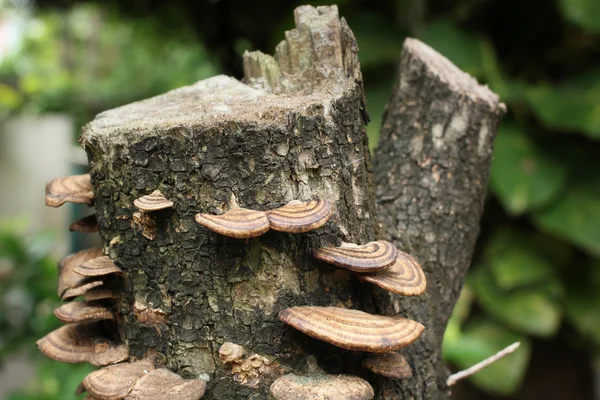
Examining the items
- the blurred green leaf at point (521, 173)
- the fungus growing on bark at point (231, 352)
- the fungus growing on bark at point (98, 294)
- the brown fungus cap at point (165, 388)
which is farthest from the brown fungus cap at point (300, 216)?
the blurred green leaf at point (521, 173)

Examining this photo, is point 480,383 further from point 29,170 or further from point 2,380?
point 29,170

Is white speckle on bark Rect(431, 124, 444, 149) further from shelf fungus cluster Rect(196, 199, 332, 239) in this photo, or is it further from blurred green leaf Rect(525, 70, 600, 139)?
blurred green leaf Rect(525, 70, 600, 139)

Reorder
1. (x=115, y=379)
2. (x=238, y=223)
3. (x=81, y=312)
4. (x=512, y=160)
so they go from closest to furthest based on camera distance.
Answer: (x=238, y=223), (x=115, y=379), (x=81, y=312), (x=512, y=160)

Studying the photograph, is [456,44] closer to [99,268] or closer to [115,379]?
[99,268]

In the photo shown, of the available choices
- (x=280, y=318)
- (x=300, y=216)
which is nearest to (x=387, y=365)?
(x=280, y=318)

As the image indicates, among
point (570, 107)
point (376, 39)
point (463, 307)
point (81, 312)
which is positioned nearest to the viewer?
point (81, 312)

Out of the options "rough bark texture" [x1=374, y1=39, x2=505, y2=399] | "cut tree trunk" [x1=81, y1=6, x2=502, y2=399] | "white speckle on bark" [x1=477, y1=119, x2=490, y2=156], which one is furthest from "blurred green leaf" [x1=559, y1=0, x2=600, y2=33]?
"cut tree trunk" [x1=81, y1=6, x2=502, y2=399]

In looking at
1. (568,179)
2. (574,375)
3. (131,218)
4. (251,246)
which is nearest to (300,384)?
(251,246)
